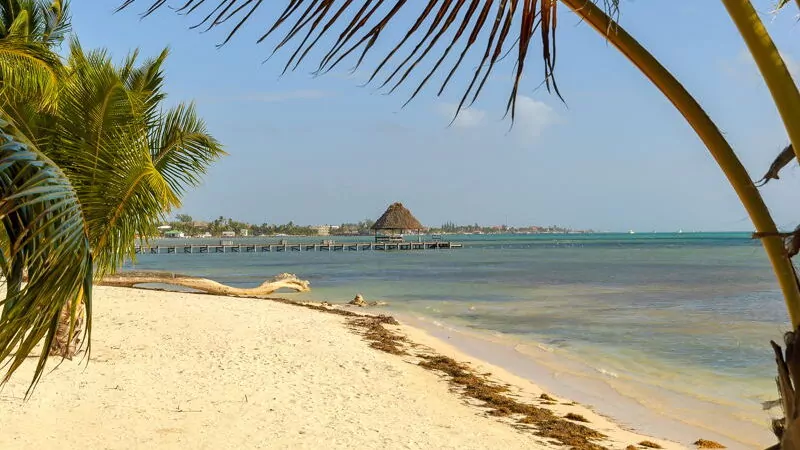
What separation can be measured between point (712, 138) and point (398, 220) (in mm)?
62242

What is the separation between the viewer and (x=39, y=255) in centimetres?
265

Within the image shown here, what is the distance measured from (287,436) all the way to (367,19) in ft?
16.1

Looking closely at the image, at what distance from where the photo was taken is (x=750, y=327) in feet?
52.1

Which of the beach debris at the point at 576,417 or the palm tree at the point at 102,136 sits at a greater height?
the palm tree at the point at 102,136

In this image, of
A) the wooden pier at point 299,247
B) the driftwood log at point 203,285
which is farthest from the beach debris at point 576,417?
the wooden pier at point 299,247

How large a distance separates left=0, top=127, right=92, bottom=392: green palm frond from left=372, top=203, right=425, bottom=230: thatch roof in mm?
59583

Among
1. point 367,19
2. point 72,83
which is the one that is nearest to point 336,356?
point 72,83

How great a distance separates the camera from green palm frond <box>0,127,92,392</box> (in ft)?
8.17

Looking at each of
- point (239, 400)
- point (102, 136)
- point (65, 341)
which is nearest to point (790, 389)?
point (239, 400)

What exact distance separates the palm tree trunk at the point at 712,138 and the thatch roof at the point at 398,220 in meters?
61.2

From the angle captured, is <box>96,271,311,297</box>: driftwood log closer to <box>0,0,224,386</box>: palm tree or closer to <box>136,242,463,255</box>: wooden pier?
<box>0,0,224,386</box>: palm tree

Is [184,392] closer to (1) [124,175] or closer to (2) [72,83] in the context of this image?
(1) [124,175]

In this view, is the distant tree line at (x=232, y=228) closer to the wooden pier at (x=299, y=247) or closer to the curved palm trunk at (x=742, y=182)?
the wooden pier at (x=299, y=247)

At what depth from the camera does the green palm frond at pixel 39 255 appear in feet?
8.17
